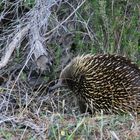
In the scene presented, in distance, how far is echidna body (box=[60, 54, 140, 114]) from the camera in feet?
16.0

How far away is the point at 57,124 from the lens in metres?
3.71

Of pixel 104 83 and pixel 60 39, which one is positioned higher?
pixel 60 39

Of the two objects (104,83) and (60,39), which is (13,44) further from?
(104,83)

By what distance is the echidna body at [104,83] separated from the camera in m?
4.87

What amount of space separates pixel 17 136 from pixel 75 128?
47 centimetres

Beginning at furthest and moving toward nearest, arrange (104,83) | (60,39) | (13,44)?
(60,39), (13,44), (104,83)

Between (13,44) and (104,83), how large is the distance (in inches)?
41.2

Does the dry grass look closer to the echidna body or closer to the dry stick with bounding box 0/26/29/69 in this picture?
the dry stick with bounding box 0/26/29/69

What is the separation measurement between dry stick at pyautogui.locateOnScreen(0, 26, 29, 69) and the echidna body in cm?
57

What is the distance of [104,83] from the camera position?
16.5 feet

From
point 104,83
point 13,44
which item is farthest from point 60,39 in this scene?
point 104,83

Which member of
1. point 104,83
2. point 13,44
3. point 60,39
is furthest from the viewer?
point 60,39

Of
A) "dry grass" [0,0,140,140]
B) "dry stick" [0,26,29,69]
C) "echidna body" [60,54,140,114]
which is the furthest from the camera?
"dry grass" [0,0,140,140]

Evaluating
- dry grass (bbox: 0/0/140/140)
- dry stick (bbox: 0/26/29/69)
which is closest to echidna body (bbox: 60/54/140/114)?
dry grass (bbox: 0/0/140/140)
